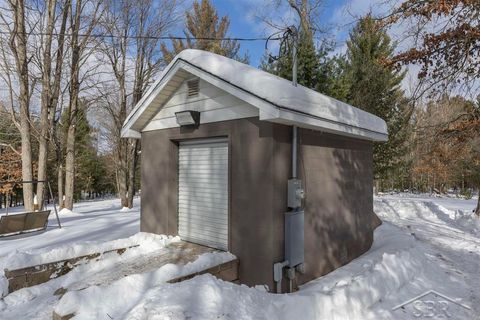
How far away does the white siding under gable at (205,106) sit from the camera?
Answer: 4.84 metres

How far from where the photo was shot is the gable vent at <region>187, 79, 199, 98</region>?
18.2 feet

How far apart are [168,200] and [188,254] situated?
4.53ft

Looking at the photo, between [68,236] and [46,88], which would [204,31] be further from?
[68,236]

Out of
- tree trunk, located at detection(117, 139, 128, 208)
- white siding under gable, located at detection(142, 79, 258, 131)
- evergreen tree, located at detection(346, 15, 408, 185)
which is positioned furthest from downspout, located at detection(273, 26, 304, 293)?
tree trunk, located at detection(117, 139, 128, 208)

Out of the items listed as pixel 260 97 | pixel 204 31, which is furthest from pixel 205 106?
pixel 204 31

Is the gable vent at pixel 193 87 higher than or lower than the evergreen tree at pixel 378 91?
lower

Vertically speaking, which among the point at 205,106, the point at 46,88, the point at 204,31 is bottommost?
the point at 205,106

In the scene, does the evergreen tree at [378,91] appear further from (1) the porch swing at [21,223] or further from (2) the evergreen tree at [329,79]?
(1) the porch swing at [21,223]

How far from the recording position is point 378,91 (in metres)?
13.4

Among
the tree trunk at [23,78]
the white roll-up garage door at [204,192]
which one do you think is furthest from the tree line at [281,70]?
the white roll-up garage door at [204,192]

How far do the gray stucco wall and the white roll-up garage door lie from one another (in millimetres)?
198

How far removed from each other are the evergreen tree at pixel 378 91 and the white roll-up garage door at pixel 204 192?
9.70 m

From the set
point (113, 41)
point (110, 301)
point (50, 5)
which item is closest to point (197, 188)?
point (110, 301)

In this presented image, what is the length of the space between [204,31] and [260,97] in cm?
1748
